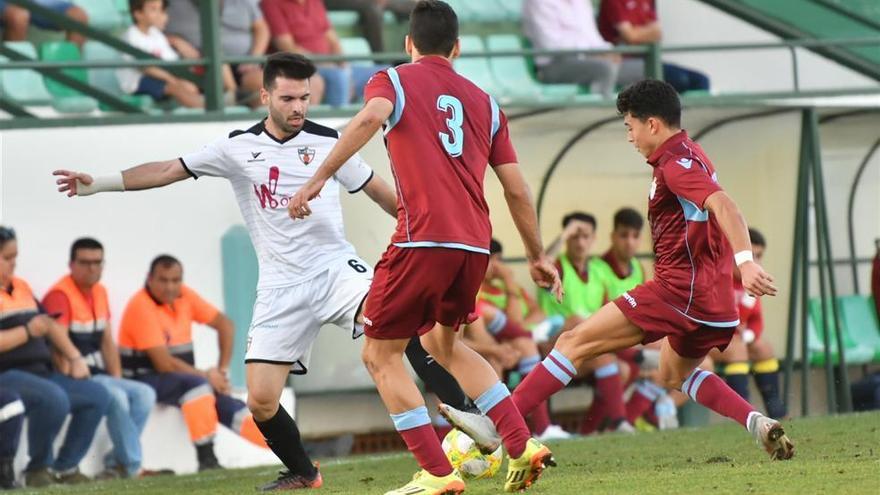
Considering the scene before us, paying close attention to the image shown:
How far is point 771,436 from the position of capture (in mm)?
8172

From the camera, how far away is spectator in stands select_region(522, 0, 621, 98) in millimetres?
14930

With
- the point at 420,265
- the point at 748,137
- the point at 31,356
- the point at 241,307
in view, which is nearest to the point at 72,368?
the point at 31,356

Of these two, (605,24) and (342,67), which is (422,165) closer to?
(342,67)

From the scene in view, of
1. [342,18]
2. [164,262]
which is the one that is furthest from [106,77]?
[342,18]

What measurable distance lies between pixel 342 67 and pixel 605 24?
3364mm

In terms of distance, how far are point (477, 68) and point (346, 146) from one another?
29.1ft

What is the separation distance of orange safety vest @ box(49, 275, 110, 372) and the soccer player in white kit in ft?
10.7

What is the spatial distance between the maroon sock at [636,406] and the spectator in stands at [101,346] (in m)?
3.89

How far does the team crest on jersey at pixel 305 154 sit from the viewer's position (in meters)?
8.52

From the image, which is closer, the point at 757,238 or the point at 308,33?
the point at 757,238

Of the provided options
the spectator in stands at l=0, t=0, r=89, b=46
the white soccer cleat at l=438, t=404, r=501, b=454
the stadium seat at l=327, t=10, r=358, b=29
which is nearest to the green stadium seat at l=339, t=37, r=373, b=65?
the stadium seat at l=327, t=10, r=358, b=29

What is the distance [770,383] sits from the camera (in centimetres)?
1395

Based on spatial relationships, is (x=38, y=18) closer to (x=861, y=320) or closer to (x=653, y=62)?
(x=653, y=62)

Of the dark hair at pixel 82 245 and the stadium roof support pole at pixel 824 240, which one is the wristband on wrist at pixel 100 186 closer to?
the dark hair at pixel 82 245
